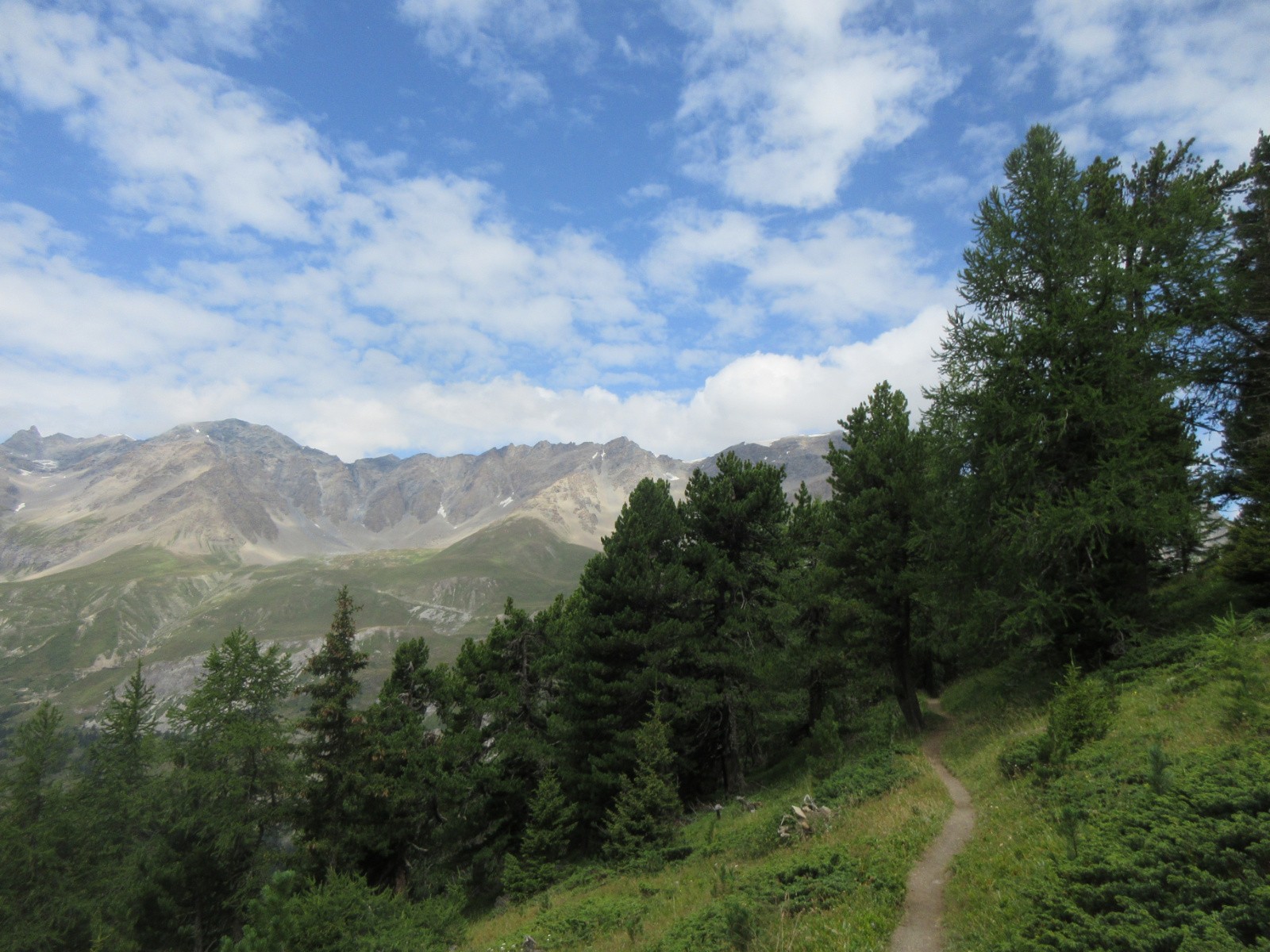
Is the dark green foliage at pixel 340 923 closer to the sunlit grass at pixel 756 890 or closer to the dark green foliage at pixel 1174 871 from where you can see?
the sunlit grass at pixel 756 890

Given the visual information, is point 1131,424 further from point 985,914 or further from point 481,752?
point 481,752

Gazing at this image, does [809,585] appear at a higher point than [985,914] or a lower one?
higher

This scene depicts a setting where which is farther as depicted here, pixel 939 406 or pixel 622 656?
pixel 622 656

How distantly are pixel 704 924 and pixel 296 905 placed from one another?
32.4 ft

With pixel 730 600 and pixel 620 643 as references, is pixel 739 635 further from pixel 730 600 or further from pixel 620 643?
pixel 620 643

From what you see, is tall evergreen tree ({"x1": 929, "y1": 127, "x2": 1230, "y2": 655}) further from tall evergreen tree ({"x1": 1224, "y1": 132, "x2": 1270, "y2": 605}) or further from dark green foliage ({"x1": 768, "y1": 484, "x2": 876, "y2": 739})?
dark green foliage ({"x1": 768, "y1": 484, "x2": 876, "y2": 739})

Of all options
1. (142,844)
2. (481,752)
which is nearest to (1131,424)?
(481,752)

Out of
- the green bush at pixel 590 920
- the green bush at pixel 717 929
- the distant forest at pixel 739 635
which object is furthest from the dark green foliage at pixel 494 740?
the green bush at pixel 717 929

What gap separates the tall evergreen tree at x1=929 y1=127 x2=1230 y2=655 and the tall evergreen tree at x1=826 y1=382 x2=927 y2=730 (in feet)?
14.4

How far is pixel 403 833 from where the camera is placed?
31953mm

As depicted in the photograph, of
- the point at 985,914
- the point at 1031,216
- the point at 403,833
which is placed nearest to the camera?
the point at 985,914

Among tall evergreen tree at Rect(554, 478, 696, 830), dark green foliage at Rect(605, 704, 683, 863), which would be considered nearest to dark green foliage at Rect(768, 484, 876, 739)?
tall evergreen tree at Rect(554, 478, 696, 830)

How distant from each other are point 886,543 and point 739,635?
8.90 meters

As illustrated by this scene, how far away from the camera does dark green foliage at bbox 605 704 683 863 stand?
67.9ft
